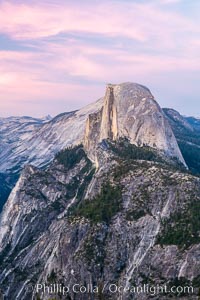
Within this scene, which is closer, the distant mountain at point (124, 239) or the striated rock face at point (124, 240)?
the striated rock face at point (124, 240)

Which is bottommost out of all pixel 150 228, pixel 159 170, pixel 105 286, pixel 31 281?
pixel 31 281

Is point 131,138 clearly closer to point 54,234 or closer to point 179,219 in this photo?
point 54,234

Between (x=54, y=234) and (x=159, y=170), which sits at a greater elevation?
(x=159, y=170)

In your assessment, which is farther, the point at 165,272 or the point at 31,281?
the point at 31,281

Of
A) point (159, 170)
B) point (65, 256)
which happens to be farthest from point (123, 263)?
point (159, 170)

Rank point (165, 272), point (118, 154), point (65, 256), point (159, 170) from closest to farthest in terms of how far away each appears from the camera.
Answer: point (165, 272)
point (65, 256)
point (159, 170)
point (118, 154)

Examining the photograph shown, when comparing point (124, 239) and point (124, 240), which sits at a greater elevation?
point (124, 239)

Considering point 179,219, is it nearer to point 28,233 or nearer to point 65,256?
point 65,256

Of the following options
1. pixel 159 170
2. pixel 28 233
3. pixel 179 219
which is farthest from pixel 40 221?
pixel 179 219

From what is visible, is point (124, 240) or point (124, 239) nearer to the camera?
point (124, 240)

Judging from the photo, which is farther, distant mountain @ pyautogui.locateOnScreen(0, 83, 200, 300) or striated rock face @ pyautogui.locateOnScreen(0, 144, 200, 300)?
distant mountain @ pyautogui.locateOnScreen(0, 83, 200, 300)

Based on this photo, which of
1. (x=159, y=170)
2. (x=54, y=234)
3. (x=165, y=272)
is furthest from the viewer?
(x=54, y=234)
